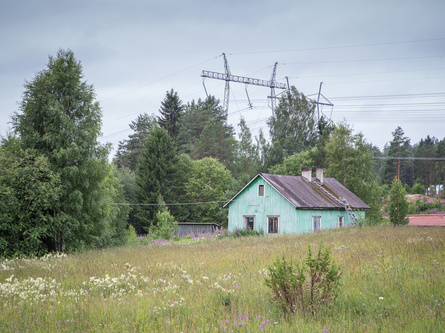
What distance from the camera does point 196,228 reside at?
43.3 meters

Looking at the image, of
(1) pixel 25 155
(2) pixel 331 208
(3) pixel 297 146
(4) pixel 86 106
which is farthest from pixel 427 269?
(3) pixel 297 146

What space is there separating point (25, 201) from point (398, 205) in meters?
31.6

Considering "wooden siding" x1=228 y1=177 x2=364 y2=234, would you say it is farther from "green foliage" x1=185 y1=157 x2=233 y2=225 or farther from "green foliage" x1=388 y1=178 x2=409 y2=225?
"green foliage" x1=185 y1=157 x2=233 y2=225

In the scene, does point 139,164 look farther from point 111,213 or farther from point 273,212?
point 273,212

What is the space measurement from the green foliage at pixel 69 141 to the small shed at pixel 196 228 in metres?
20.4

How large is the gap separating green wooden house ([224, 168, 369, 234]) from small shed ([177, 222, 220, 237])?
9.76 m

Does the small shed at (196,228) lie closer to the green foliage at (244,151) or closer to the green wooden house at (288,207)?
the green wooden house at (288,207)

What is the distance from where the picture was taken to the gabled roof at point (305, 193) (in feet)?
94.8

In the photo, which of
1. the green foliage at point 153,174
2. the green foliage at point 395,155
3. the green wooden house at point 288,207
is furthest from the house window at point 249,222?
the green foliage at point 395,155

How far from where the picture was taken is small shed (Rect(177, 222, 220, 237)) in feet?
140

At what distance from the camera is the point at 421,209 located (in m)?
63.0

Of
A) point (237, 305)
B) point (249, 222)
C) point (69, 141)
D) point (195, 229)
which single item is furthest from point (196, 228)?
point (237, 305)

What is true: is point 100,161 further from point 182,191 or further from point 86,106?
point 182,191

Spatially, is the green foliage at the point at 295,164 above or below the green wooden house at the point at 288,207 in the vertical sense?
above
